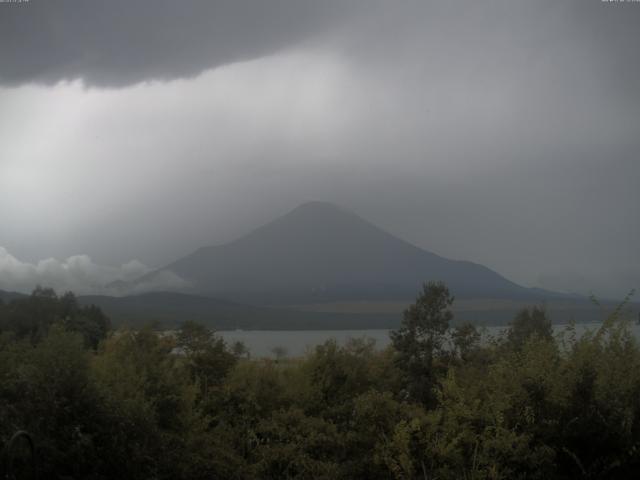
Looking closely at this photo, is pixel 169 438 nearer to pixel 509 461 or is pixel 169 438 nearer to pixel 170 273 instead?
pixel 509 461

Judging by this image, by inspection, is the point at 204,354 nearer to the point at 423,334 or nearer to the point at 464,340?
the point at 423,334

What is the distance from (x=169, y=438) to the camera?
11570 millimetres

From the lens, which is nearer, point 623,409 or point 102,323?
point 623,409

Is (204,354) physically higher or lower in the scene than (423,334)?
lower

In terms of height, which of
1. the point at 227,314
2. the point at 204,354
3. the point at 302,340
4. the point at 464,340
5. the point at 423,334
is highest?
the point at 423,334

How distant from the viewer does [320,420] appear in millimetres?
14000

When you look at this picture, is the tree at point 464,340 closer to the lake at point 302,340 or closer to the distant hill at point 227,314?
the lake at point 302,340

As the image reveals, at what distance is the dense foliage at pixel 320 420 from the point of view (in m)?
9.34

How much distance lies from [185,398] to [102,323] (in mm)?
30435

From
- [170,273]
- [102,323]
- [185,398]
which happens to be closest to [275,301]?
[170,273]

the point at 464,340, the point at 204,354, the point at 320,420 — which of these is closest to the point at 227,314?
the point at 464,340

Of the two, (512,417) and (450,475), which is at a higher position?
(512,417)

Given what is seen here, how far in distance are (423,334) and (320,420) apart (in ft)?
30.8

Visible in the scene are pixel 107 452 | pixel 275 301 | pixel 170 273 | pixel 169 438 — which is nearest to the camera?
pixel 107 452
